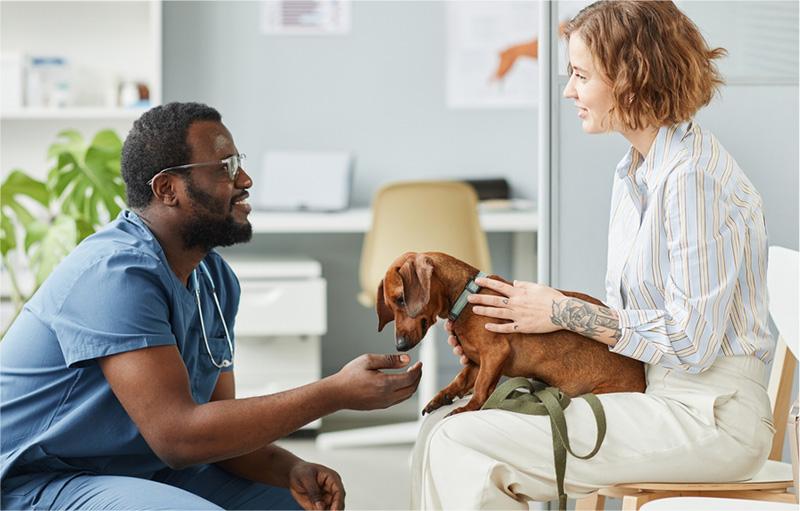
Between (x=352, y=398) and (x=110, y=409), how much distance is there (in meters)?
0.41

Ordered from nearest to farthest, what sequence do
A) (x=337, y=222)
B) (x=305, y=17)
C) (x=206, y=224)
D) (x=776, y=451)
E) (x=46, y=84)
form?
(x=206, y=224)
(x=776, y=451)
(x=337, y=222)
(x=46, y=84)
(x=305, y=17)

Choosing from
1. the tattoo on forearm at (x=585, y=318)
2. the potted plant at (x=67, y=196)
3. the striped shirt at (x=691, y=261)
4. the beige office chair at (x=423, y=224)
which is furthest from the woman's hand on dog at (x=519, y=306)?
the beige office chair at (x=423, y=224)

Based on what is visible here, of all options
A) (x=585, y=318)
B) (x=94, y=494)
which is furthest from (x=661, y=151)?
(x=94, y=494)

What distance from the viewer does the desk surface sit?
322 cm

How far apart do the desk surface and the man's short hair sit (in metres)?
1.75

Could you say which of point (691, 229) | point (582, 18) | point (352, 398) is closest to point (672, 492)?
point (691, 229)

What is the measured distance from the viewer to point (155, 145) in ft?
4.61

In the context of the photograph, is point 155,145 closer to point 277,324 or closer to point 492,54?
point 277,324

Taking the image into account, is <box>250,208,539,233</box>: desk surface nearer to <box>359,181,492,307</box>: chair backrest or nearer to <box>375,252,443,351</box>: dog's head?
<box>359,181,492,307</box>: chair backrest

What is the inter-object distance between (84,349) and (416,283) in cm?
54

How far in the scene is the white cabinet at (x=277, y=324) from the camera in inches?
123

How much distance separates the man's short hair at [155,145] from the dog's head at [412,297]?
0.44 metres

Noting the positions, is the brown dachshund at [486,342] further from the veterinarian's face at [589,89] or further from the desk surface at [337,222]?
the desk surface at [337,222]

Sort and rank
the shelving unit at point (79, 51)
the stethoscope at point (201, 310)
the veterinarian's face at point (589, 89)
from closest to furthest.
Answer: the veterinarian's face at point (589, 89) → the stethoscope at point (201, 310) → the shelving unit at point (79, 51)
